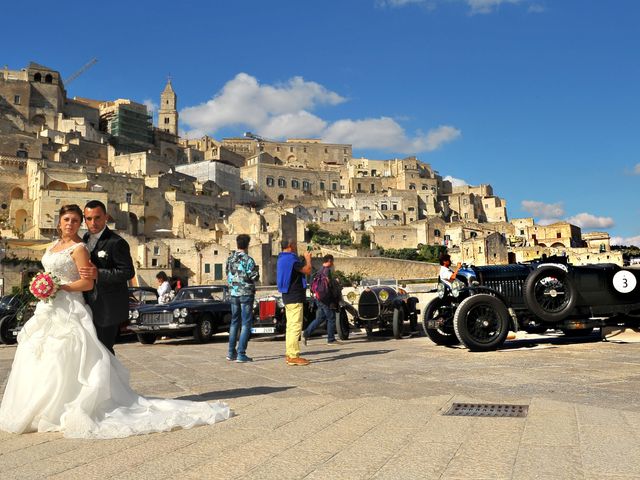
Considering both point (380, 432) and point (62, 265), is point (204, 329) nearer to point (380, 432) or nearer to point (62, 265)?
point (62, 265)

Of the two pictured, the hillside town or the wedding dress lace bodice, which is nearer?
the wedding dress lace bodice

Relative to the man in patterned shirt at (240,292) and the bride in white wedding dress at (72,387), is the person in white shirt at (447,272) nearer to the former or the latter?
the man in patterned shirt at (240,292)

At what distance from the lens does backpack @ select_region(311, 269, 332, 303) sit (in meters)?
12.4

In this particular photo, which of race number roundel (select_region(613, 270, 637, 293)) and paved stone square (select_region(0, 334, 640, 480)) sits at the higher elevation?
race number roundel (select_region(613, 270, 637, 293))

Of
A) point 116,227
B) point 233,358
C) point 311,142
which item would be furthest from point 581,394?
point 311,142

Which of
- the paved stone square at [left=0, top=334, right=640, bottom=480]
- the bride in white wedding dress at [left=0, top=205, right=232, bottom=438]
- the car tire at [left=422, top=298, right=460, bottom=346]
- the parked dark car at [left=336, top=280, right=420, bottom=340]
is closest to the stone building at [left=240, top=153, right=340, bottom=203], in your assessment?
the parked dark car at [left=336, top=280, right=420, bottom=340]

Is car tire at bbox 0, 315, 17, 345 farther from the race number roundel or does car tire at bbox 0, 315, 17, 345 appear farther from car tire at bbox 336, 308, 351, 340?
the race number roundel

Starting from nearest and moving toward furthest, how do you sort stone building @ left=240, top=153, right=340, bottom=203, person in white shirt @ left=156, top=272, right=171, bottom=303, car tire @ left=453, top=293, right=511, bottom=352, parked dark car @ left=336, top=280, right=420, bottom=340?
car tire @ left=453, top=293, right=511, bottom=352
parked dark car @ left=336, top=280, right=420, bottom=340
person in white shirt @ left=156, top=272, right=171, bottom=303
stone building @ left=240, top=153, right=340, bottom=203

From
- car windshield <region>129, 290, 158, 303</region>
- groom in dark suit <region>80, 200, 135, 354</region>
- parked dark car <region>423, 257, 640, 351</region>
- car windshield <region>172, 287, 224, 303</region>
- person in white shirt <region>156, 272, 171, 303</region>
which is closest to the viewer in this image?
groom in dark suit <region>80, 200, 135, 354</region>

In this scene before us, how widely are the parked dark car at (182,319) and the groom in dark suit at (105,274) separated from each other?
7.63 meters

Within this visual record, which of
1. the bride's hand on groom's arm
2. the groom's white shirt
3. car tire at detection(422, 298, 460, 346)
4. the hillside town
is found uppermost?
the hillside town

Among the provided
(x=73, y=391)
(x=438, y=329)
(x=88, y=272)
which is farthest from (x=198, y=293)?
(x=73, y=391)

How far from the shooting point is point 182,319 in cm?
1300

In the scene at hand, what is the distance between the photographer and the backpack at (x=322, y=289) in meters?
12.4
